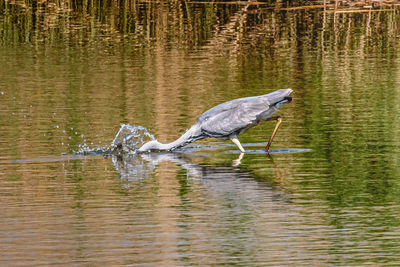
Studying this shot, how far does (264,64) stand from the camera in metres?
24.1

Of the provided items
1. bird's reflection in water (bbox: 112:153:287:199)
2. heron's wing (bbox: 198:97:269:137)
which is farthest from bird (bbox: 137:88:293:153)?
bird's reflection in water (bbox: 112:153:287:199)

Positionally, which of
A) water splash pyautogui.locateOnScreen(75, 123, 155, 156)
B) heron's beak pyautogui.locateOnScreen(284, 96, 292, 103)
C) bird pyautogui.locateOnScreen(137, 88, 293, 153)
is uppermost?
heron's beak pyautogui.locateOnScreen(284, 96, 292, 103)

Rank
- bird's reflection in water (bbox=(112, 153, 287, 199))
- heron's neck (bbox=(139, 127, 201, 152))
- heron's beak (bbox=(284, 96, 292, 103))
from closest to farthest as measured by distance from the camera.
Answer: bird's reflection in water (bbox=(112, 153, 287, 199)) < heron's beak (bbox=(284, 96, 292, 103)) < heron's neck (bbox=(139, 127, 201, 152))

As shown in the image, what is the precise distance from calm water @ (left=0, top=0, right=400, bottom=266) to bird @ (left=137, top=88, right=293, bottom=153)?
22cm

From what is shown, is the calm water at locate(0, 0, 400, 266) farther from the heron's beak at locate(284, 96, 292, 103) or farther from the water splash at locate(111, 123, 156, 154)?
the heron's beak at locate(284, 96, 292, 103)

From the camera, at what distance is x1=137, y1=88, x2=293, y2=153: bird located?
13.8 meters

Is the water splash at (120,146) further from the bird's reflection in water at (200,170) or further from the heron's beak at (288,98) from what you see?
the heron's beak at (288,98)

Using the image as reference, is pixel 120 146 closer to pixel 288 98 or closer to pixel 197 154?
pixel 197 154

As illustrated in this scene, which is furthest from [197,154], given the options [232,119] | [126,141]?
[126,141]

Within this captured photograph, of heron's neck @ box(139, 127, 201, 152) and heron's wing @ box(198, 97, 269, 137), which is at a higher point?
heron's wing @ box(198, 97, 269, 137)

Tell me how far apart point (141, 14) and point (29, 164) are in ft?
71.7

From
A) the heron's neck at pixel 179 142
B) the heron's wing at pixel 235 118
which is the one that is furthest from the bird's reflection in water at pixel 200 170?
the heron's wing at pixel 235 118

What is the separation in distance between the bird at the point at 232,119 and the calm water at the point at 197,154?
22 cm

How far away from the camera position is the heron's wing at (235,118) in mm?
13812
